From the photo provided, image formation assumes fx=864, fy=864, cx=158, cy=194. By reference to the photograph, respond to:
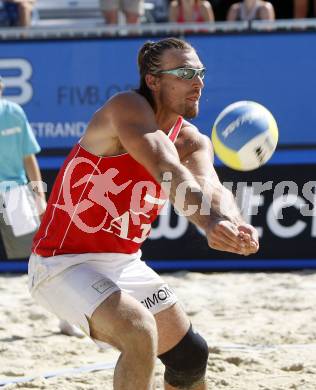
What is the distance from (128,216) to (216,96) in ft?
13.3

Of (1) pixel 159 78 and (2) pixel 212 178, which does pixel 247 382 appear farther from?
(1) pixel 159 78

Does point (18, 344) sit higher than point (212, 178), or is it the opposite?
point (212, 178)

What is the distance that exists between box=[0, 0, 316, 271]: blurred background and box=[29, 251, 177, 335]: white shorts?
3815 mm

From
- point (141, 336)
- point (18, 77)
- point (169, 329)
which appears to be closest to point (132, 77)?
point (18, 77)

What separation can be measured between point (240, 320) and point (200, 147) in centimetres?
244

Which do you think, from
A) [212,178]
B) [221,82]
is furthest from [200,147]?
[221,82]

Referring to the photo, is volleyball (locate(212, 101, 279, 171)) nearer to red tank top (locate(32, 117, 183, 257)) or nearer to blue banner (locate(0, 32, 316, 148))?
red tank top (locate(32, 117, 183, 257))

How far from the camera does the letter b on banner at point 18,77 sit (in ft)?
25.4

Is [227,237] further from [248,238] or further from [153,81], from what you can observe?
[153,81]

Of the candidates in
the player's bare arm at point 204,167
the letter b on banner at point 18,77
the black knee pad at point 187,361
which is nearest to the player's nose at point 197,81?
the player's bare arm at point 204,167

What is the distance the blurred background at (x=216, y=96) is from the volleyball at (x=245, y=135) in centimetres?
370

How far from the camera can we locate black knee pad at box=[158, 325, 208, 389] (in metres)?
3.94

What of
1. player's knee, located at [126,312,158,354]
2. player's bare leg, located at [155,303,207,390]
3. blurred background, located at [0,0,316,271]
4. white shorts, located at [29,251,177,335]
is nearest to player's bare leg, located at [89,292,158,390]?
player's knee, located at [126,312,158,354]

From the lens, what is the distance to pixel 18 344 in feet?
18.6
